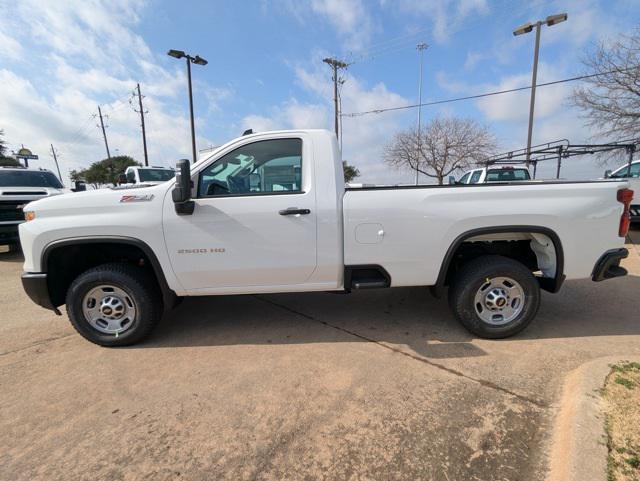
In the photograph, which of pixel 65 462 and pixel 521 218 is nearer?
pixel 65 462

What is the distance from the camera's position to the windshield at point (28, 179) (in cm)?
876

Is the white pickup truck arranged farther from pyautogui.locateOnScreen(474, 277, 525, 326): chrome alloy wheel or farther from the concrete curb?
the concrete curb

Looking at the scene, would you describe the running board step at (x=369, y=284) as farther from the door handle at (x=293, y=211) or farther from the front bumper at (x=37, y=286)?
the front bumper at (x=37, y=286)

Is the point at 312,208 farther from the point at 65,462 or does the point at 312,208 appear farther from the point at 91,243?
the point at 65,462

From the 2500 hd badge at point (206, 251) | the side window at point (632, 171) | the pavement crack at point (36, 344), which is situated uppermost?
the side window at point (632, 171)

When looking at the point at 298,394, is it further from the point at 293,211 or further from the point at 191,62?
the point at 191,62

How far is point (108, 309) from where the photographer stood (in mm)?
3363

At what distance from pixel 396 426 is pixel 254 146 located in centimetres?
259

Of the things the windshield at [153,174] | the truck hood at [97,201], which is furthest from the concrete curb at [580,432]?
the windshield at [153,174]

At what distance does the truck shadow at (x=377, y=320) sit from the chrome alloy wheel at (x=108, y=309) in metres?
0.34

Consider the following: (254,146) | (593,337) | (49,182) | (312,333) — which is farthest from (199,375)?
(49,182)

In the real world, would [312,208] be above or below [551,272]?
above

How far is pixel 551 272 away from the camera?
3.36 metres

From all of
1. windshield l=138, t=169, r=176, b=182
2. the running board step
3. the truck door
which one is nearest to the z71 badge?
the truck door
